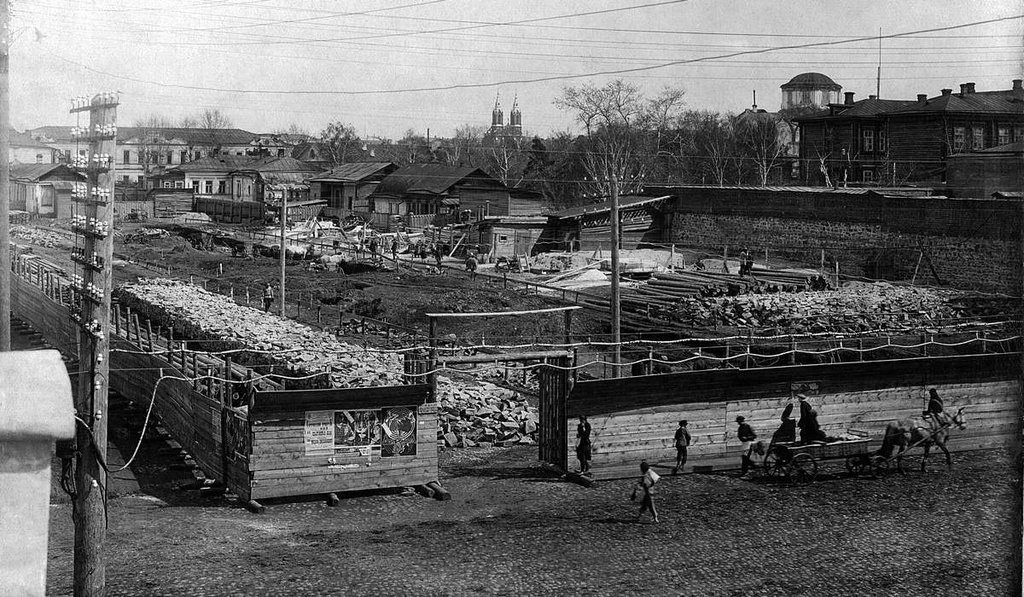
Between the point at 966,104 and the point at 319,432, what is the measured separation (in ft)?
114

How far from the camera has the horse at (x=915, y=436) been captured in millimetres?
14484

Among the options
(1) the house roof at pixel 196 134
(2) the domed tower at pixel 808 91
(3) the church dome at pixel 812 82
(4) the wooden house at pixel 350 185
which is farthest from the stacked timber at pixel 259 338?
(2) the domed tower at pixel 808 91

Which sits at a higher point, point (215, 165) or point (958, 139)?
point (215, 165)

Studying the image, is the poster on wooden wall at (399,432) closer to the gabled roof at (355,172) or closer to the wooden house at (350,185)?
the wooden house at (350,185)

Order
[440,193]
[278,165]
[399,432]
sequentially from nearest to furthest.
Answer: [399,432] < [440,193] < [278,165]

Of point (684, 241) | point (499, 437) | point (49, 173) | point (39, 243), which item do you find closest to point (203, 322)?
point (49, 173)

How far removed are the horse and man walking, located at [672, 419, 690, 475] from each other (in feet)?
9.14

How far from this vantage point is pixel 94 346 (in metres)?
8.42

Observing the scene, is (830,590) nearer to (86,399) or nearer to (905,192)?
(86,399)

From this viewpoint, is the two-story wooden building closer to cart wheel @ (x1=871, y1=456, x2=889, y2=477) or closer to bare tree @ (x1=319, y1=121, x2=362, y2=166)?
cart wheel @ (x1=871, y1=456, x2=889, y2=477)

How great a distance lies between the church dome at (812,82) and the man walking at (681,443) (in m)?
49.8

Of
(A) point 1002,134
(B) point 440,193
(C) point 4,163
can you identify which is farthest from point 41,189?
(A) point 1002,134

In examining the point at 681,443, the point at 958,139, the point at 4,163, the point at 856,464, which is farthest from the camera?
the point at 958,139

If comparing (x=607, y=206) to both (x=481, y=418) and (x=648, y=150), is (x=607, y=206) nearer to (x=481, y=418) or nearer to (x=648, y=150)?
(x=648, y=150)
